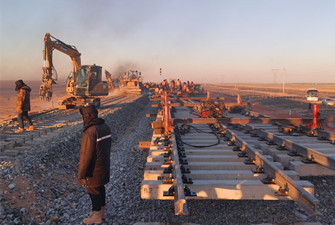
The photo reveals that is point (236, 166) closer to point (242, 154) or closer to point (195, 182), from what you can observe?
point (242, 154)

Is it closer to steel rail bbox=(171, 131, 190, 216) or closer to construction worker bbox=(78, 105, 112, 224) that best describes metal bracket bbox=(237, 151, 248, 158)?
steel rail bbox=(171, 131, 190, 216)

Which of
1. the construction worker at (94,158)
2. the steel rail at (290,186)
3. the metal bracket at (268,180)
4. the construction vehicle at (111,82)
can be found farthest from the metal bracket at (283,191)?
the construction vehicle at (111,82)

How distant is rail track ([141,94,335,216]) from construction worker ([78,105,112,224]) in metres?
0.69

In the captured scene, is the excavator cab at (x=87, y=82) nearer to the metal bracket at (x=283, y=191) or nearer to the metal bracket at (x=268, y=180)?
the metal bracket at (x=268, y=180)

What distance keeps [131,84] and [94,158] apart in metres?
33.7

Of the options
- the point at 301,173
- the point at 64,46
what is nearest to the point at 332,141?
the point at 301,173

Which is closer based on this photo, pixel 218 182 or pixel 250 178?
pixel 218 182

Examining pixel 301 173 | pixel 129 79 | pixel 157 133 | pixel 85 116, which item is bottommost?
pixel 301 173

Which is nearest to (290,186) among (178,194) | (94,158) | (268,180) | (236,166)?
(268,180)

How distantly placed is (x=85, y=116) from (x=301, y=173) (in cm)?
407

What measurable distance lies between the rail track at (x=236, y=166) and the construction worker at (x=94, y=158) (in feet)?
2.27

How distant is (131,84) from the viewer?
3647cm

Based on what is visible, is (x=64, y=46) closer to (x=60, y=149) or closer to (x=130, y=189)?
(x=60, y=149)

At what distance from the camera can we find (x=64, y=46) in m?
17.1
